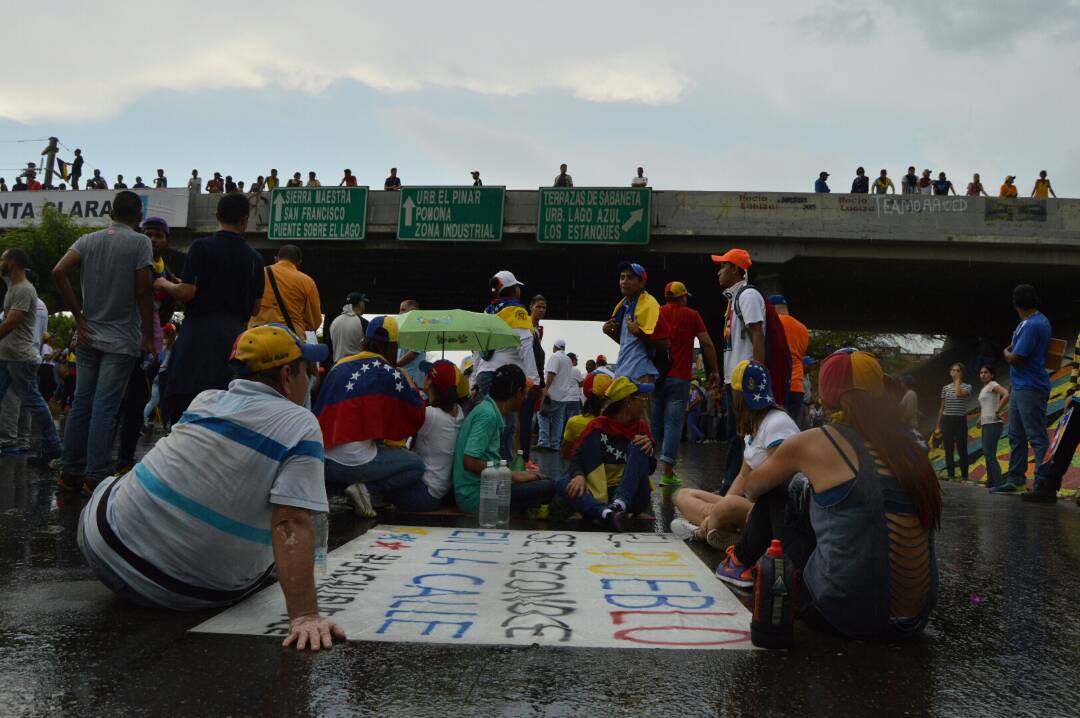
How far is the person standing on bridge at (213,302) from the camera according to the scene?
550 centimetres

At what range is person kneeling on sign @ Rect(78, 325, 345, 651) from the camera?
9.93 ft

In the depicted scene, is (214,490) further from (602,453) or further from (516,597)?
(602,453)

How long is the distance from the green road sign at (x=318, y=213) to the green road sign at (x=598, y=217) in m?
5.12

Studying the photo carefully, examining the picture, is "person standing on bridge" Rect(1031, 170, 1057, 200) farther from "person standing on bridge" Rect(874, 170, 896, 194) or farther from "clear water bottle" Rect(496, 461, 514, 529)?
"clear water bottle" Rect(496, 461, 514, 529)

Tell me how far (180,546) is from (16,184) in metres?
33.4

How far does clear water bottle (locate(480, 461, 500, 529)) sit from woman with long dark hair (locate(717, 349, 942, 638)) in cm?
279

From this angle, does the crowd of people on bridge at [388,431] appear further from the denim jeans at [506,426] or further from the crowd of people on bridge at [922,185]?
the crowd of people on bridge at [922,185]

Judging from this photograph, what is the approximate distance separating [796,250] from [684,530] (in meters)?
19.9

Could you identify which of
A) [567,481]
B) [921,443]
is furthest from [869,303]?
[921,443]

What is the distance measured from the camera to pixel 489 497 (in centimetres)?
594

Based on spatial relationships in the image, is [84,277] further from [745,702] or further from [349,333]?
[745,702]

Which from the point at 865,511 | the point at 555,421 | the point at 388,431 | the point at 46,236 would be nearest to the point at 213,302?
the point at 388,431

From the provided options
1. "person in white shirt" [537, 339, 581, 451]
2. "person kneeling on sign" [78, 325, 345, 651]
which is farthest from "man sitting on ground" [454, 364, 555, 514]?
"person in white shirt" [537, 339, 581, 451]

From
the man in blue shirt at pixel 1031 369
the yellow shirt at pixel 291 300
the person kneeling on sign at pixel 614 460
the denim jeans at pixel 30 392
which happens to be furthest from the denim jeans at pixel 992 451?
the denim jeans at pixel 30 392
